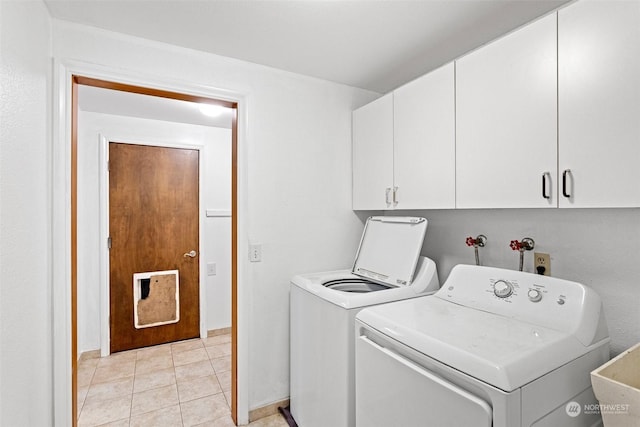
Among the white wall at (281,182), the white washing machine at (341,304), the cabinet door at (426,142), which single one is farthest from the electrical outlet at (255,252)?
the cabinet door at (426,142)

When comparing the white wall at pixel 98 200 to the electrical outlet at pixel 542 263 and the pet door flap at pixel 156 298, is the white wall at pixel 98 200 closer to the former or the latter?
the pet door flap at pixel 156 298

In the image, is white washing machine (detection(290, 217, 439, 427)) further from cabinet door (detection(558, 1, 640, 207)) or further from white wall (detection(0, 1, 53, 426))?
white wall (detection(0, 1, 53, 426))

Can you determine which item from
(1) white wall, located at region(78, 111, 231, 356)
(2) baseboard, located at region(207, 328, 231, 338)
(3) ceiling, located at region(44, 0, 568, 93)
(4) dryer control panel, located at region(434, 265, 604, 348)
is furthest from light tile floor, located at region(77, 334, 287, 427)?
(3) ceiling, located at region(44, 0, 568, 93)

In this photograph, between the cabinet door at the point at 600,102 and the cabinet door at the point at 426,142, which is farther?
the cabinet door at the point at 426,142

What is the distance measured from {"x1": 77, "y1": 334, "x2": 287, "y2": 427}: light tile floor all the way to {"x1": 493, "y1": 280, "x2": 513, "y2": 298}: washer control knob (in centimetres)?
153

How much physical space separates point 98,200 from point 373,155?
8.17 feet

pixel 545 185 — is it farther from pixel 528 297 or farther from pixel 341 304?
pixel 341 304

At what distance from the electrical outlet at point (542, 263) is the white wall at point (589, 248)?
19 millimetres

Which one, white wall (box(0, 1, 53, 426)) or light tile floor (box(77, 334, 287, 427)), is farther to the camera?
light tile floor (box(77, 334, 287, 427))

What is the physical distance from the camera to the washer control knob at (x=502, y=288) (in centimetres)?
133

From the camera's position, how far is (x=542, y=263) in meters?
1.52

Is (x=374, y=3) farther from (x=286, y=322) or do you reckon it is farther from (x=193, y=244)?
(x=193, y=244)

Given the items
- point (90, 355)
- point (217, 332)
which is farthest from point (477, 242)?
point (90, 355)

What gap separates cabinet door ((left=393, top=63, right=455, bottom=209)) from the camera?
1.59m
